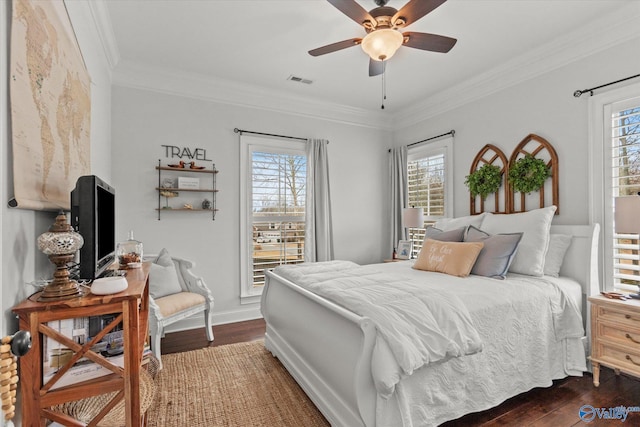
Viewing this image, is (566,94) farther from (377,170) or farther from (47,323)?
(47,323)

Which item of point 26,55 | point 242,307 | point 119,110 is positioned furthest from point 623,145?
point 119,110

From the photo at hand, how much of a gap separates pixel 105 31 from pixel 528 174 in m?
4.09

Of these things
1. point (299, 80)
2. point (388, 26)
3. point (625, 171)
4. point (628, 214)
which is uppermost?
point (299, 80)

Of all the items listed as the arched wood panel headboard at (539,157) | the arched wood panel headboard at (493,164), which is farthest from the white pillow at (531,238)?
the arched wood panel headboard at (493,164)

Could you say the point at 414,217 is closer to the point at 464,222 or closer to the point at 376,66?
the point at 464,222

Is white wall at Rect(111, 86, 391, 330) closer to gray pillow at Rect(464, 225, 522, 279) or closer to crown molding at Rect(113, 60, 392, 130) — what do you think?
crown molding at Rect(113, 60, 392, 130)

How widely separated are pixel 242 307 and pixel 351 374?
262 centimetres

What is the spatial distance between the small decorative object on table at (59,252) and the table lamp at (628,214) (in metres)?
3.22

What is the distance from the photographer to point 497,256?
8.64 ft

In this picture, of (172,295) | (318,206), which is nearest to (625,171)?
(318,206)

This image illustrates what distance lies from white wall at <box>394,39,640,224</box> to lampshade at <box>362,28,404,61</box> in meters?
1.84

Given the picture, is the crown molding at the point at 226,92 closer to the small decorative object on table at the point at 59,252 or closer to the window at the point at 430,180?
the window at the point at 430,180

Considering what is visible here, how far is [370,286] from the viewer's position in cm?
219

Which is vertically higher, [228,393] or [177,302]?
[177,302]
